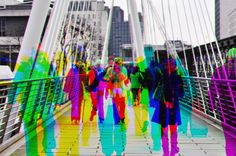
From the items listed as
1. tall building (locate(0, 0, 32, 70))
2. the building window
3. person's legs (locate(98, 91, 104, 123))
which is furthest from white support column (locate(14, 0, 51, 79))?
the building window

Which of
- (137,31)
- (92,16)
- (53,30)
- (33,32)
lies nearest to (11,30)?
(92,16)

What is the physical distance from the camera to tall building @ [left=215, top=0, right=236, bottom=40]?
5161cm

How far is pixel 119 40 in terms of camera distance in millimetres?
106500

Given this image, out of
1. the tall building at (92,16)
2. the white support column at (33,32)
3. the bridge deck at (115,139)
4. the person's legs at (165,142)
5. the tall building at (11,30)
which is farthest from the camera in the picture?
the tall building at (11,30)

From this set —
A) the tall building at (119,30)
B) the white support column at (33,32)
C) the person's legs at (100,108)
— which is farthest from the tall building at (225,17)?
the white support column at (33,32)

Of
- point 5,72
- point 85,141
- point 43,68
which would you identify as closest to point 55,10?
point 43,68

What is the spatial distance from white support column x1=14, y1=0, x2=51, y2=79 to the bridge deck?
1.23 metres

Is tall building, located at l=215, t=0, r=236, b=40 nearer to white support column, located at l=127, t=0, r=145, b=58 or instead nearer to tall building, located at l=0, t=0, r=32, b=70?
tall building, located at l=0, t=0, r=32, b=70

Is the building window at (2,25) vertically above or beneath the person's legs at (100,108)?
above

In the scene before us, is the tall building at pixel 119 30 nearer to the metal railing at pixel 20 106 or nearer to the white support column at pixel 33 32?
the metal railing at pixel 20 106

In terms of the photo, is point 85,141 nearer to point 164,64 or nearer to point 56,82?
point 164,64

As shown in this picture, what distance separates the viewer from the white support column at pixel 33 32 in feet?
20.8

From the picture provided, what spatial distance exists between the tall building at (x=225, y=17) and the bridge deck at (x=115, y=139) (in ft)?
148

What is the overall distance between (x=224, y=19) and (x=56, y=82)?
55.0m
